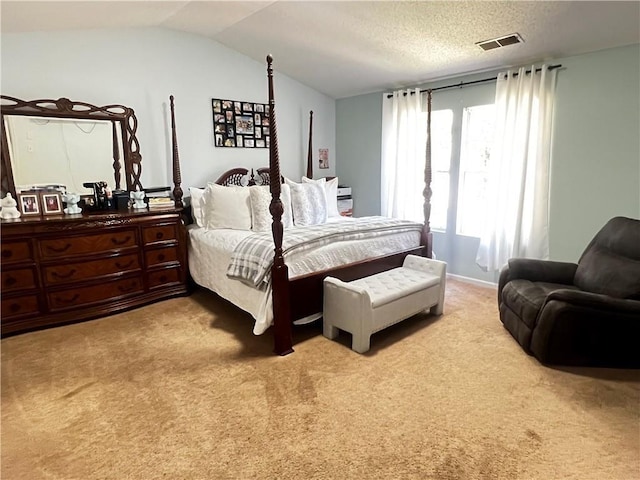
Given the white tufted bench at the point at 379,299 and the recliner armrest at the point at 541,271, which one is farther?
the recliner armrest at the point at 541,271

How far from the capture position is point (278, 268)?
254 centimetres

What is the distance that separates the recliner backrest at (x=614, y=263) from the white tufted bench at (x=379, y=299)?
1.05 m

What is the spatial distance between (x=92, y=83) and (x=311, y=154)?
2560 mm

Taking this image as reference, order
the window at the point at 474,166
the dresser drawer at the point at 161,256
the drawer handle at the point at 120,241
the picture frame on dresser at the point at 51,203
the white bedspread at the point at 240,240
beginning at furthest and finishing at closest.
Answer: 1. the window at the point at 474,166
2. the dresser drawer at the point at 161,256
3. the drawer handle at the point at 120,241
4. the picture frame on dresser at the point at 51,203
5. the white bedspread at the point at 240,240

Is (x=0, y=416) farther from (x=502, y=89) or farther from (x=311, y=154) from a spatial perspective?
(x=502, y=89)

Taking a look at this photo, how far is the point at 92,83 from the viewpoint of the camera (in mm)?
3496

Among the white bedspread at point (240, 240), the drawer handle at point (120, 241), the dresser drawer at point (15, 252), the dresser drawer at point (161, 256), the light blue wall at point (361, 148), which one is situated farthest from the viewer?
the light blue wall at point (361, 148)

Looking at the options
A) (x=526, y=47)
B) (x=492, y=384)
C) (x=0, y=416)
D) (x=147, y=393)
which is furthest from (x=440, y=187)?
(x=0, y=416)

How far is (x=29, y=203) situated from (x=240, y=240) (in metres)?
1.78

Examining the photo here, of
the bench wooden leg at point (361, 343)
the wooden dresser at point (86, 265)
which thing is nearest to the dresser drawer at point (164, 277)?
the wooden dresser at point (86, 265)

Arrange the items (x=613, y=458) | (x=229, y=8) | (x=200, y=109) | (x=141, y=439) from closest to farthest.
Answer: (x=613, y=458)
(x=141, y=439)
(x=229, y=8)
(x=200, y=109)

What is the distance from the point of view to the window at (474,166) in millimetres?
4004

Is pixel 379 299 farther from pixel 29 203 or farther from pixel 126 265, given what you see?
pixel 29 203

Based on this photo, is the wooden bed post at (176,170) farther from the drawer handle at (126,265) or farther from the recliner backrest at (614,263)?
the recliner backrest at (614,263)
